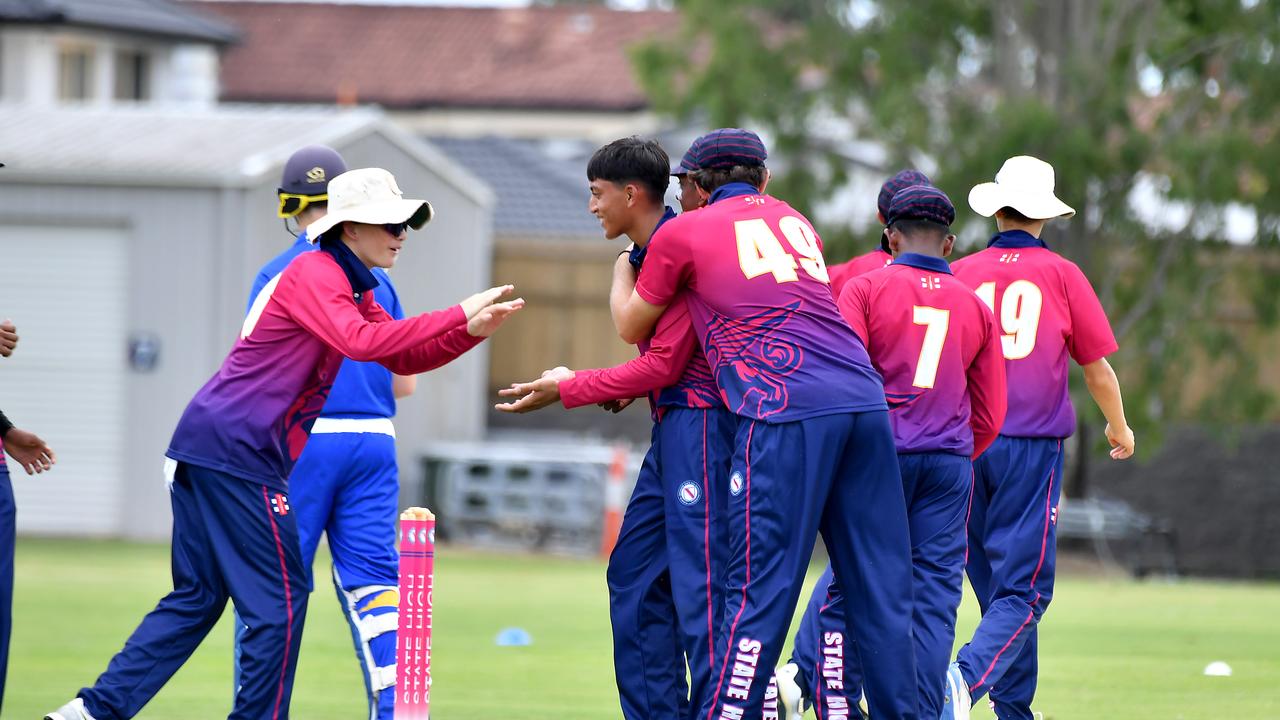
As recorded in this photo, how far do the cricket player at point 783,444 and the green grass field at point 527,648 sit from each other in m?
2.55

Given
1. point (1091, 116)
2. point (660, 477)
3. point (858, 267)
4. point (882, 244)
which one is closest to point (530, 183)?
point (1091, 116)

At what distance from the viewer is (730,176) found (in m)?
7.50

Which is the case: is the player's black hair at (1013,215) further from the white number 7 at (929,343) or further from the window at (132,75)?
the window at (132,75)

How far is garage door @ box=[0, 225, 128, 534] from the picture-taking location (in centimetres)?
2116

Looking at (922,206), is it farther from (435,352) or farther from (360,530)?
(360,530)

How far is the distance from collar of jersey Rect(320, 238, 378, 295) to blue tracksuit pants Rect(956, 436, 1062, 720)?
2742 millimetres

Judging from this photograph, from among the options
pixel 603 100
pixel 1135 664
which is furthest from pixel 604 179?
pixel 603 100

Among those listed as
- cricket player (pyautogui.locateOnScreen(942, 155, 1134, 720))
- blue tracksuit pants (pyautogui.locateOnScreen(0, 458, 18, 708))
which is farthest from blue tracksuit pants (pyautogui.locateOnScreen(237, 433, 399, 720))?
cricket player (pyautogui.locateOnScreen(942, 155, 1134, 720))

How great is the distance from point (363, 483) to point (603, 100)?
3375 centimetres

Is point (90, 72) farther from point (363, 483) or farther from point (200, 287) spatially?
point (363, 483)

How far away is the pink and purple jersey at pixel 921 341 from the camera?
773 cm

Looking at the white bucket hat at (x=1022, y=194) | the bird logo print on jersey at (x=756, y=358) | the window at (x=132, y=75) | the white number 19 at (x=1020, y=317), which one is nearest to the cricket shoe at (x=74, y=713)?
the bird logo print on jersey at (x=756, y=358)

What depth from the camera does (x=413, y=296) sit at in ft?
78.2

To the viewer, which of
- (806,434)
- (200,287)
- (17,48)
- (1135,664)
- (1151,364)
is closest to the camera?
(806,434)
